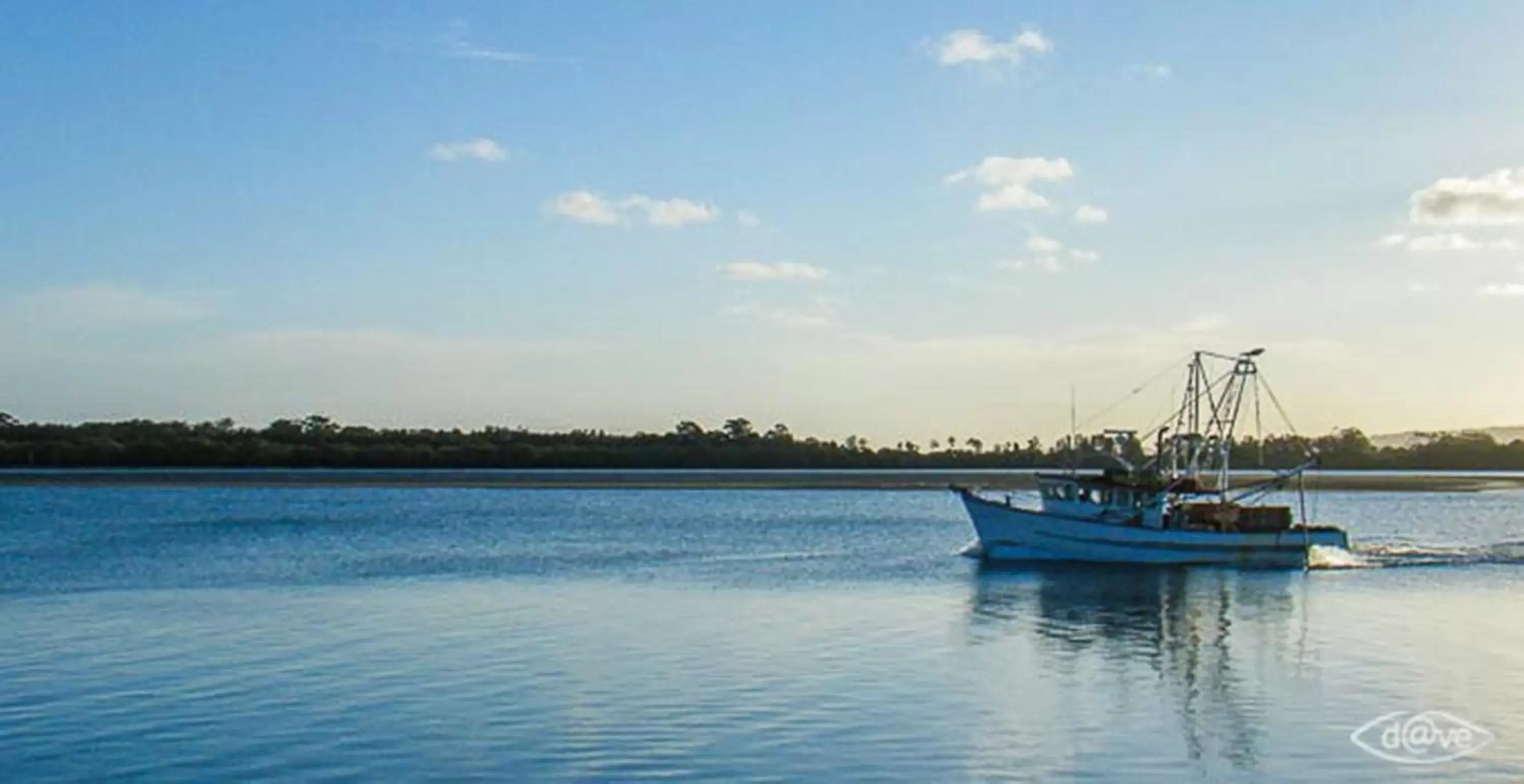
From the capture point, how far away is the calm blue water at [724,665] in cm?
2117

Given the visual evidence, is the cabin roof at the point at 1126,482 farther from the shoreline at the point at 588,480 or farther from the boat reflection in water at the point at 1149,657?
the shoreline at the point at 588,480

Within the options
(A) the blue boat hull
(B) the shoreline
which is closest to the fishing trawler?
(A) the blue boat hull

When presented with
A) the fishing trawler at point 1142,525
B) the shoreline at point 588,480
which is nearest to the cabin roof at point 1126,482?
the fishing trawler at point 1142,525

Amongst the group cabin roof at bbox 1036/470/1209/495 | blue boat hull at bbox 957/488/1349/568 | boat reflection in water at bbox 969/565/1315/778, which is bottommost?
boat reflection in water at bbox 969/565/1315/778

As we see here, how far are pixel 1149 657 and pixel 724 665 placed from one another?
26.3 feet

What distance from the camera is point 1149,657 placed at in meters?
31.9

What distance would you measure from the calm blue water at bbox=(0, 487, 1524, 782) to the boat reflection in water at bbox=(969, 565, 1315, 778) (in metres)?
0.11

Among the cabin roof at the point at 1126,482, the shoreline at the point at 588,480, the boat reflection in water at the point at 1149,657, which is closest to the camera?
the boat reflection in water at the point at 1149,657

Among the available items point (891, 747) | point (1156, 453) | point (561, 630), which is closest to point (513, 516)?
point (1156, 453)

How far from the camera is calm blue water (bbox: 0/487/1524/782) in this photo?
21.2m

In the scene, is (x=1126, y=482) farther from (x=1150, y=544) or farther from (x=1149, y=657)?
(x=1149, y=657)

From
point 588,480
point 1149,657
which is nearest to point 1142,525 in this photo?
point 1149,657

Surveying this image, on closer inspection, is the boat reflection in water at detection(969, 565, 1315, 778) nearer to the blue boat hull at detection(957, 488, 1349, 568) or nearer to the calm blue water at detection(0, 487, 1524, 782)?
the calm blue water at detection(0, 487, 1524, 782)

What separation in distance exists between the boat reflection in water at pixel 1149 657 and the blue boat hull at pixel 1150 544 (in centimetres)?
331
